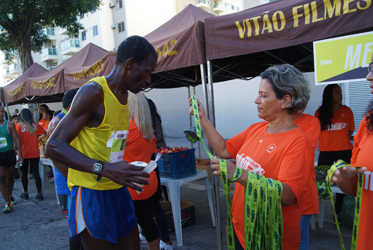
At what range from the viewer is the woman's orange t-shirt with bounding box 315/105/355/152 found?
4.09 meters

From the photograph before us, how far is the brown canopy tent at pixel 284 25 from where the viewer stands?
2.21 metres

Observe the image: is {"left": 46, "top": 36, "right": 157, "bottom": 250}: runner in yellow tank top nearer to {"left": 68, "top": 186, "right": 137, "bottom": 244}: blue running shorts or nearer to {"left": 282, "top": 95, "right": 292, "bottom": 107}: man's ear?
{"left": 68, "top": 186, "right": 137, "bottom": 244}: blue running shorts

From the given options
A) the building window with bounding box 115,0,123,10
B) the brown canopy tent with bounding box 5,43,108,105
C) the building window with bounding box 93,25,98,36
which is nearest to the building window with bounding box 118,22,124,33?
the building window with bounding box 115,0,123,10

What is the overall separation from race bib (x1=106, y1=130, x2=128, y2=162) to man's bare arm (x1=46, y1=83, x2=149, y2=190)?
207mm

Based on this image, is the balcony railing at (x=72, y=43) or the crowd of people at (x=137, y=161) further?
the balcony railing at (x=72, y=43)

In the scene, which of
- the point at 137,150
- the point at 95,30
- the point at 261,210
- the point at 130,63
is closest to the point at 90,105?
the point at 130,63

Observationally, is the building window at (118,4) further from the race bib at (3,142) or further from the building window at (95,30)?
the race bib at (3,142)

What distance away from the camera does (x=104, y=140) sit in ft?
5.48

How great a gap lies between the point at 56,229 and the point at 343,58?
455cm

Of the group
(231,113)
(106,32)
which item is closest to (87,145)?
(231,113)

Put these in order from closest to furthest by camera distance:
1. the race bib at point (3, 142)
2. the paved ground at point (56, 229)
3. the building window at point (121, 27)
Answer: the paved ground at point (56, 229)
the race bib at point (3, 142)
the building window at point (121, 27)

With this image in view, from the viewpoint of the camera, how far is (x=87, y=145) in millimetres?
1641

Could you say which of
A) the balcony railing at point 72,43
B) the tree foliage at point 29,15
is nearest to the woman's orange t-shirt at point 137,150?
the tree foliage at point 29,15

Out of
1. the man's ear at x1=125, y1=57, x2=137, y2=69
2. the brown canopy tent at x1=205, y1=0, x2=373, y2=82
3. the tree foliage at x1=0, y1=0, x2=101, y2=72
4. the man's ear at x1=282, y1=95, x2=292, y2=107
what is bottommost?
the man's ear at x1=282, y1=95, x2=292, y2=107
